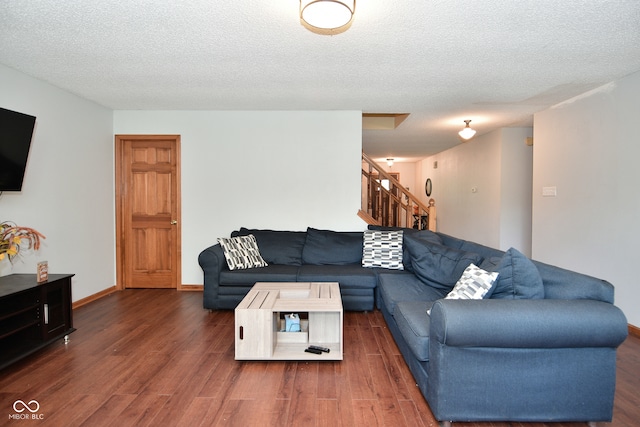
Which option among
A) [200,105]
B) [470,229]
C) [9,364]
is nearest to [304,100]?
[200,105]

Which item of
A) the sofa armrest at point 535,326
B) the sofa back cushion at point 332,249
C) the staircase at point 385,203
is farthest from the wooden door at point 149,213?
the sofa armrest at point 535,326

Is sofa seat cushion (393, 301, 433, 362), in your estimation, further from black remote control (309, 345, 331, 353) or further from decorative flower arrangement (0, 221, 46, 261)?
decorative flower arrangement (0, 221, 46, 261)

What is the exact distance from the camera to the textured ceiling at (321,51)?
208 centimetres

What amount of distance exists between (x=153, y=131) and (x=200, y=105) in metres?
0.82

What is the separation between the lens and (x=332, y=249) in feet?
13.0

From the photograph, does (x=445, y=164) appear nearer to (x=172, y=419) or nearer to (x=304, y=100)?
(x=304, y=100)

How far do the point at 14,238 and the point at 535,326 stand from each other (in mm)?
3605

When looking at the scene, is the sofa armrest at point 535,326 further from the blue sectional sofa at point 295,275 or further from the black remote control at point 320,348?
the blue sectional sofa at point 295,275

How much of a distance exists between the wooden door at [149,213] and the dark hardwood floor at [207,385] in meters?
1.49

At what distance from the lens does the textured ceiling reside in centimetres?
208

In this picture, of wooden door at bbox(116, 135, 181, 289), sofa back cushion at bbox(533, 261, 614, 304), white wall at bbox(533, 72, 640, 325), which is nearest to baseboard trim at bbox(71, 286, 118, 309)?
Answer: wooden door at bbox(116, 135, 181, 289)

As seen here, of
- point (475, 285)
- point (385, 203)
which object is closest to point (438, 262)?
point (475, 285)

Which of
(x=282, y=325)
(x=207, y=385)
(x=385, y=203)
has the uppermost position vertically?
(x=385, y=203)

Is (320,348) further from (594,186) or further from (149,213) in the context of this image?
(594,186)
